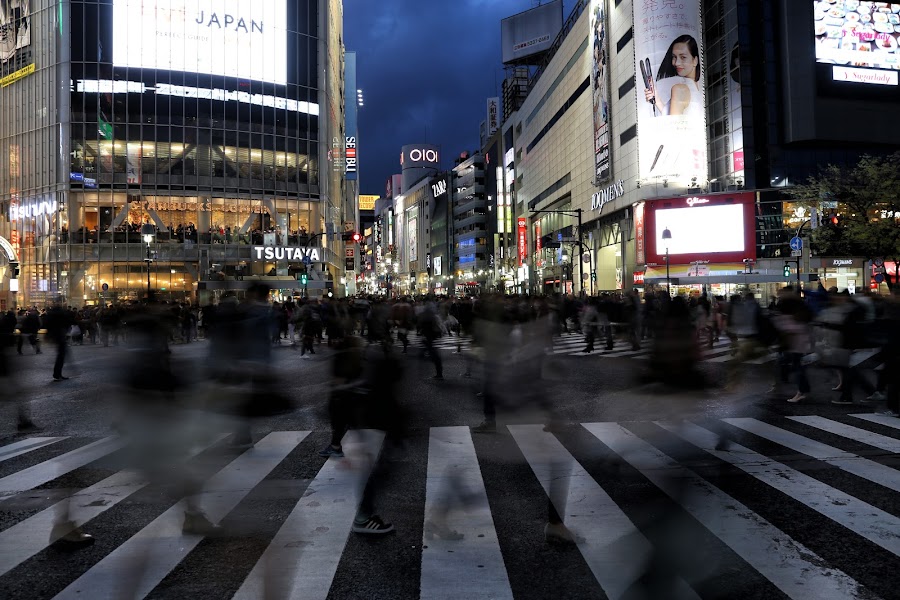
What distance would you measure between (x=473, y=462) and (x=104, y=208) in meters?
51.6

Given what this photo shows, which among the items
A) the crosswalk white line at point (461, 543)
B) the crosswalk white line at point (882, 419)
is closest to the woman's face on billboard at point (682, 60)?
the crosswalk white line at point (882, 419)

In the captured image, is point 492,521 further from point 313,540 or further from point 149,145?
point 149,145

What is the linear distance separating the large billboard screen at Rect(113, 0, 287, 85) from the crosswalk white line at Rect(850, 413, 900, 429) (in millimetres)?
53266

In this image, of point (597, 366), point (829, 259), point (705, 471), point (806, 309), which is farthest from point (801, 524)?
point (829, 259)

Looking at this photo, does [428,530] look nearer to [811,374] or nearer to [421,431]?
[421,431]

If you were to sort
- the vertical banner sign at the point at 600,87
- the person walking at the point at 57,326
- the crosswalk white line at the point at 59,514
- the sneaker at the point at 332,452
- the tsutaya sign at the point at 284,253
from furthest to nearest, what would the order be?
the vertical banner sign at the point at 600,87 < the tsutaya sign at the point at 284,253 < the person walking at the point at 57,326 < the sneaker at the point at 332,452 < the crosswalk white line at the point at 59,514

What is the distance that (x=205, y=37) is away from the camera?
51375 mm

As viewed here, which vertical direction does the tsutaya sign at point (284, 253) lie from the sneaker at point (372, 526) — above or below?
above

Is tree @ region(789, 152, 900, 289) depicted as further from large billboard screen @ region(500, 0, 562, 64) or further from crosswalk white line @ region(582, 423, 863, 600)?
large billboard screen @ region(500, 0, 562, 64)

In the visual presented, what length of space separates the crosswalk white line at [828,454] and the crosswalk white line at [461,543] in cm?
392

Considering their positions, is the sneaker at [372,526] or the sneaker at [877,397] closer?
the sneaker at [372,526]

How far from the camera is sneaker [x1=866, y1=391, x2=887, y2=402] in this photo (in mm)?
10797

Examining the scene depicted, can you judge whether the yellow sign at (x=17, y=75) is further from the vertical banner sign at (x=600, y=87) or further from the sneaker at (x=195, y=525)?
the sneaker at (x=195, y=525)

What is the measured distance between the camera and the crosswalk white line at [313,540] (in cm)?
405
